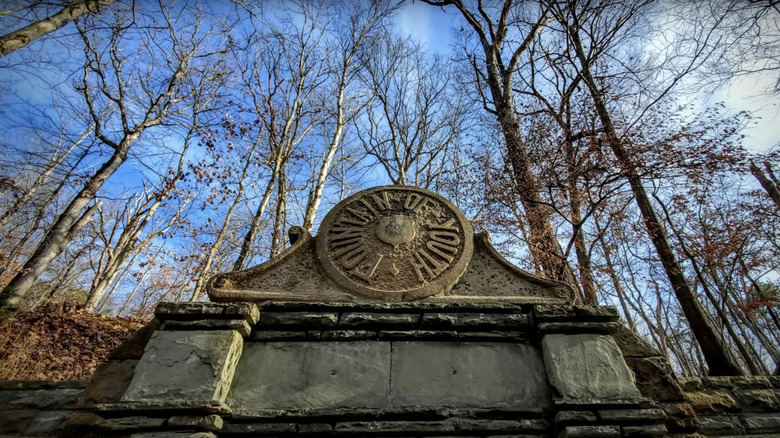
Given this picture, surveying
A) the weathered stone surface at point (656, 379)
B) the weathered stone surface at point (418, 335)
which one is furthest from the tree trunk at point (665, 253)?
the weathered stone surface at point (418, 335)

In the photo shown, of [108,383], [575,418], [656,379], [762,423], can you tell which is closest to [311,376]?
[108,383]

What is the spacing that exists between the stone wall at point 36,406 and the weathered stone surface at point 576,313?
10.4 feet

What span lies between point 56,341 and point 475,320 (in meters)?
8.89

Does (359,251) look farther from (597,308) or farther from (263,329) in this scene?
(597,308)

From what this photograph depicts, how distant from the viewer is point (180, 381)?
239 cm

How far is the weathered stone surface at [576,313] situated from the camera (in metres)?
2.73

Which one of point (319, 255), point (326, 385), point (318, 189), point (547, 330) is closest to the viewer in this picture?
point (326, 385)

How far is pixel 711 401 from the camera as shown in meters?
2.78

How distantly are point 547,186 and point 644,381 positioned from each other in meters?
4.50

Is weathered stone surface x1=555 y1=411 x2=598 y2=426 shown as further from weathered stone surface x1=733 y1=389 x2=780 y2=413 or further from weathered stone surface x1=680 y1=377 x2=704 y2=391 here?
weathered stone surface x1=733 y1=389 x2=780 y2=413

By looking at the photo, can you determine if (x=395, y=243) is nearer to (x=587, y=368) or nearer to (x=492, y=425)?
(x=492, y=425)

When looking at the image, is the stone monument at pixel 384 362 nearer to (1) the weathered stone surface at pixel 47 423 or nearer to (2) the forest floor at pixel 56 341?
(1) the weathered stone surface at pixel 47 423

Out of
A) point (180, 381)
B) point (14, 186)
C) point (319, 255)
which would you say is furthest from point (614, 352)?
point (14, 186)

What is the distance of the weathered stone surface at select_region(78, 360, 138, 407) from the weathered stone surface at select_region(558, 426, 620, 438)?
2.83m
